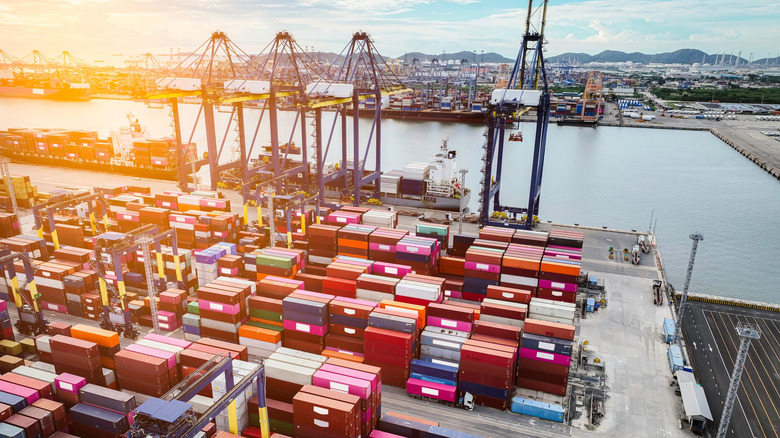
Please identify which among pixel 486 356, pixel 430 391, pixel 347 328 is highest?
pixel 486 356

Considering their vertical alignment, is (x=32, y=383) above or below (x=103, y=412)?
above

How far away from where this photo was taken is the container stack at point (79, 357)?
16.2 m

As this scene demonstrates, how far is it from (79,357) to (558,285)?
21.4m

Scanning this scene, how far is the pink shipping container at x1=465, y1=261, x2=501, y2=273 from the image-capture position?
78.8 ft

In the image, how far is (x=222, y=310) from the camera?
19.8 meters

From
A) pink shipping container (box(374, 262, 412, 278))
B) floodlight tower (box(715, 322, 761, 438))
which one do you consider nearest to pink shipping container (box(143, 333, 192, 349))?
pink shipping container (box(374, 262, 412, 278))

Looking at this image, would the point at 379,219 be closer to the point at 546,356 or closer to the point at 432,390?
the point at 432,390

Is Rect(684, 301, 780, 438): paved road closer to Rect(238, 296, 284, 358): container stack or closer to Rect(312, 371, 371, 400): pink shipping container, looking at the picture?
Rect(312, 371, 371, 400): pink shipping container

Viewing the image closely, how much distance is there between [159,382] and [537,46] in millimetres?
36733

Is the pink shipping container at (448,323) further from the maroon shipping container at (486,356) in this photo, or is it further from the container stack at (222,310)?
the container stack at (222,310)

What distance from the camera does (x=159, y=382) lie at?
1520 cm

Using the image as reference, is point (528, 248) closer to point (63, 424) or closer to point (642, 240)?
point (642, 240)

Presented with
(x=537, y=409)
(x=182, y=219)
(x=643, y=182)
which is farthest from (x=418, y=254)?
(x=643, y=182)

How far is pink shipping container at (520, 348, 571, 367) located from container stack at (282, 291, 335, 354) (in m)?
8.50
